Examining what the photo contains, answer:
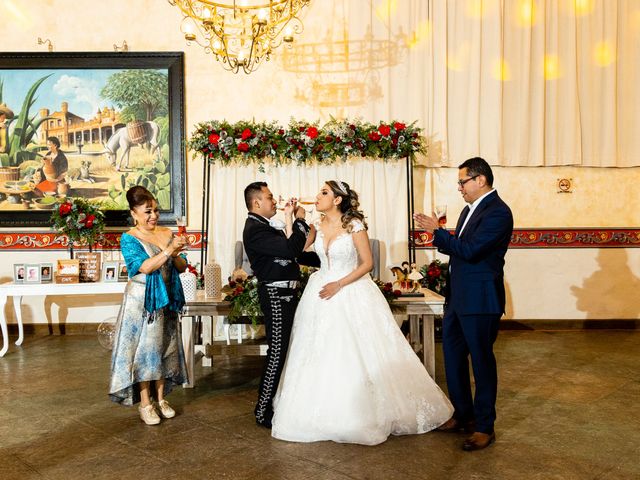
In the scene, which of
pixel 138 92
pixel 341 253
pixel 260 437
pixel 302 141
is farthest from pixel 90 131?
pixel 260 437

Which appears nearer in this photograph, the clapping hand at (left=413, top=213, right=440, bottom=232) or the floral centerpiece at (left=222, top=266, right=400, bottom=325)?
the clapping hand at (left=413, top=213, right=440, bottom=232)

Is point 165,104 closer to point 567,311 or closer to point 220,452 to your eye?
point 220,452

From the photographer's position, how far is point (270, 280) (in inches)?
166

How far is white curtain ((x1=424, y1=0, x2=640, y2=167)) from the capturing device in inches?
301

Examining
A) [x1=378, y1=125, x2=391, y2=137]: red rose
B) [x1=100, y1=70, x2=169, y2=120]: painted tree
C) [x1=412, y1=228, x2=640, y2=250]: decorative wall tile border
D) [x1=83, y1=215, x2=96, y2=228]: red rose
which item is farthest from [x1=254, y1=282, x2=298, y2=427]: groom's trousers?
[x1=100, y1=70, x2=169, y2=120]: painted tree

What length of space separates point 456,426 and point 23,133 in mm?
6316

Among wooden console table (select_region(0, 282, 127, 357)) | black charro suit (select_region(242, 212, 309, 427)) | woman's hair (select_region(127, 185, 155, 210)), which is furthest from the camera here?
wooden console table (select_region(0, 282, 127, 357))

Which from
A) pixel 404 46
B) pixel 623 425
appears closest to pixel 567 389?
pixel 623 425

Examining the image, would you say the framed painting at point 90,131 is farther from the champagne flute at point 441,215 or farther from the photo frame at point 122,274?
the champagne flute at point 441,215

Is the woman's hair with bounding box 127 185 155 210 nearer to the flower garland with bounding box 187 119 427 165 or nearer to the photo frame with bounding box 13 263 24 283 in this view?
the flower garland with bounding box 187 119 427 165

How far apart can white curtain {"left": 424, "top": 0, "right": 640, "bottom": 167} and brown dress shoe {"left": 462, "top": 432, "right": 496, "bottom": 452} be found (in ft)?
14.6

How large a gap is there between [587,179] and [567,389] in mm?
3518

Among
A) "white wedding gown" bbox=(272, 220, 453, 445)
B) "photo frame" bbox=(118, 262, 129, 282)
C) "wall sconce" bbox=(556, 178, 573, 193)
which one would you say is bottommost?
"white wedding gown" bbox=(272, 220, 453, 445)

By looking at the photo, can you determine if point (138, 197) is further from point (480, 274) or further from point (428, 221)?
point (480, 274)
